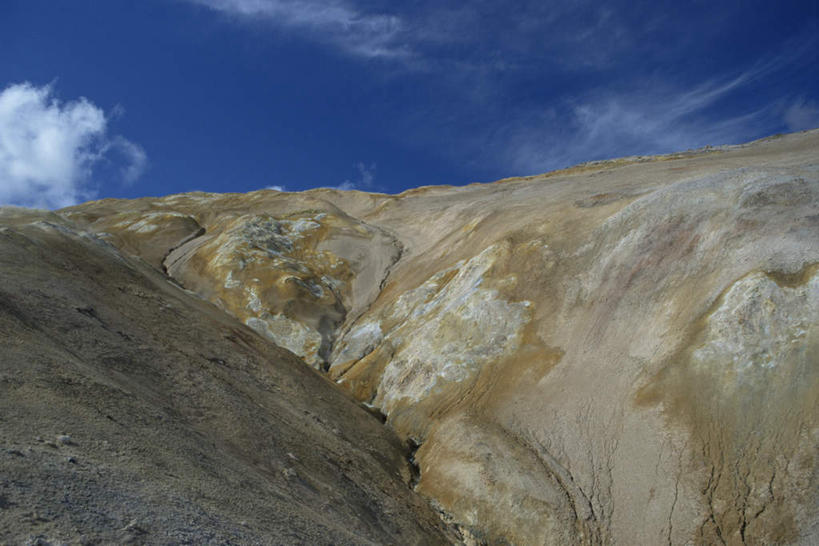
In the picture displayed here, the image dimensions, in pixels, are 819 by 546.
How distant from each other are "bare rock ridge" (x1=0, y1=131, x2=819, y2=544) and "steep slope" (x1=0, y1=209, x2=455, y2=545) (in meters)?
0.15

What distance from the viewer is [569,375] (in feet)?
79.1

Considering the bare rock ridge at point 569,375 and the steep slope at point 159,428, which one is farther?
the bare rock ridge at point 569,375

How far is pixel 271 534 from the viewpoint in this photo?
11.6 meters

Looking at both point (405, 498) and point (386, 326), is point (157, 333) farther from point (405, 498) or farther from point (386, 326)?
point (386, 326)

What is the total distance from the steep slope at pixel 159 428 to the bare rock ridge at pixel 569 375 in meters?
0.15

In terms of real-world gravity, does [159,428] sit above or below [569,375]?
below

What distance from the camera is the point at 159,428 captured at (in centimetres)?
1391


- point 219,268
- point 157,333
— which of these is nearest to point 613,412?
point 157,333

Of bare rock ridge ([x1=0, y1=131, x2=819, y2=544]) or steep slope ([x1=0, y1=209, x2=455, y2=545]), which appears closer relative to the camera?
→ steep slope ([x1=0, y1=209, x2=455, y2=545])

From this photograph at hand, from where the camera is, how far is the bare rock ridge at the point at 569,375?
1675cm

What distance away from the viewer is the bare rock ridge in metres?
16.8

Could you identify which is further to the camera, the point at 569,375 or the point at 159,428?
the point at 569,375

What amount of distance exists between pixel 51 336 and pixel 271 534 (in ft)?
33.1

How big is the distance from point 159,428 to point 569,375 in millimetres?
16919
